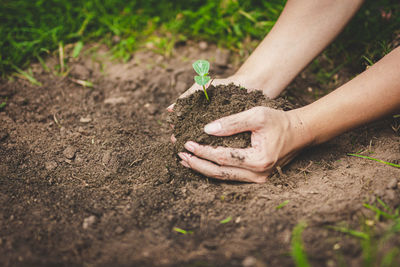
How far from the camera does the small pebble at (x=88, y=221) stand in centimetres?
135

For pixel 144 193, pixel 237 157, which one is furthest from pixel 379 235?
pixel 144 193

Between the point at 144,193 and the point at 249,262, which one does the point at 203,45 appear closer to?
the point at 144,193

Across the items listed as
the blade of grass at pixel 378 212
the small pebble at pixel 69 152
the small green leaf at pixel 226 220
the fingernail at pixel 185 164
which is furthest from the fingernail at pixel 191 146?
the blade of grass at pixel 378 212

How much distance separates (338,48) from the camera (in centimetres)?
238

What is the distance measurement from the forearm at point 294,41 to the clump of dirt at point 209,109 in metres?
0.24

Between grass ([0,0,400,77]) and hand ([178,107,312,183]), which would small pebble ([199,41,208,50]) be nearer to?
grass ([0,0,400,77])

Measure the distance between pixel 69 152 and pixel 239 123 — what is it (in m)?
1.06

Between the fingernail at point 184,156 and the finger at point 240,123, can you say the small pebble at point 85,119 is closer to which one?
the fingernail at point 184,156

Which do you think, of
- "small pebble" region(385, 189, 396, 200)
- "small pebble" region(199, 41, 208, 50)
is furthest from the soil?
"small pebble" region(199, 41, 208, 50)

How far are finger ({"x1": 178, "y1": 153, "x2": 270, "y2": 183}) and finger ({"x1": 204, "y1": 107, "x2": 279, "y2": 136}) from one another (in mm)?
179

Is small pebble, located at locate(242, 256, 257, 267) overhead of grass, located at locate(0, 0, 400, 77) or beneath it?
beneath

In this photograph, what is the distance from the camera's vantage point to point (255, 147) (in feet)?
4.86

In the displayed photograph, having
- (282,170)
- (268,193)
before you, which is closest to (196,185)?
(268,193)

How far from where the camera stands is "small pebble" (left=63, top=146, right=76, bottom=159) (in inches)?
68.7
